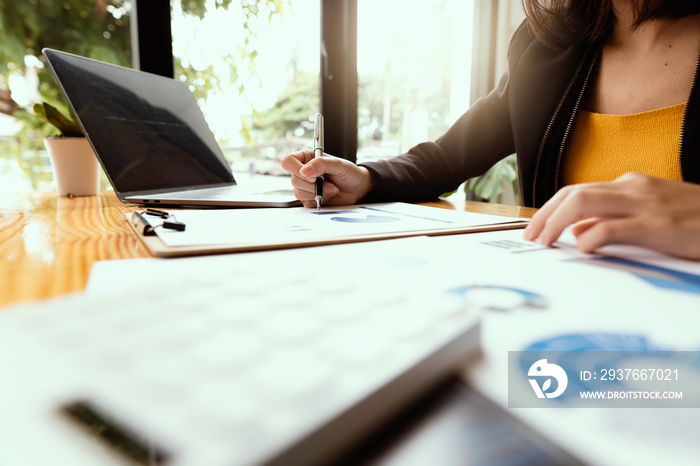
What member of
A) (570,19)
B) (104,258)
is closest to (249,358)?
(104,258)

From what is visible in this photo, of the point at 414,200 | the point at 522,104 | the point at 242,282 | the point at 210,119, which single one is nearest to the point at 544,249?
the point at 242,282

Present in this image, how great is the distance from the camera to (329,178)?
2.42 ft

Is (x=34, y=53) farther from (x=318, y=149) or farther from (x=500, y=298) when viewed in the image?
(x=500, y=298)

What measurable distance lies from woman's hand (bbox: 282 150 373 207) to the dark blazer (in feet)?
0.14

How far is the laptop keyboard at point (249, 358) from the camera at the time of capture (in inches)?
4.3

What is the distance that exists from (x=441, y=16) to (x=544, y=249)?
2.17 metres

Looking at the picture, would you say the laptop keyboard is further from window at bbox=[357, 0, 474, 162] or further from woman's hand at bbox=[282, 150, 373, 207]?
window at bbox=[357, 0, 474, 162]

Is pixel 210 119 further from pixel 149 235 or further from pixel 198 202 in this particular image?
pixel 149 235

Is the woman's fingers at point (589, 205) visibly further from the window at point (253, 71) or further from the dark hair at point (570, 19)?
the window at point (253, 71)

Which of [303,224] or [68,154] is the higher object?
[68,154]

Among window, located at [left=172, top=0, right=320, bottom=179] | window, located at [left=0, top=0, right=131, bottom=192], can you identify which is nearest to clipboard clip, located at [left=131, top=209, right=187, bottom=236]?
window, located at [left=0, top=0, right=131, bottom=192]

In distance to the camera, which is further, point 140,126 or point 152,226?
point 140,126

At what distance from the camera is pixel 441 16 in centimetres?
223

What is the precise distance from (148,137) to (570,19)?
83 centimetres
